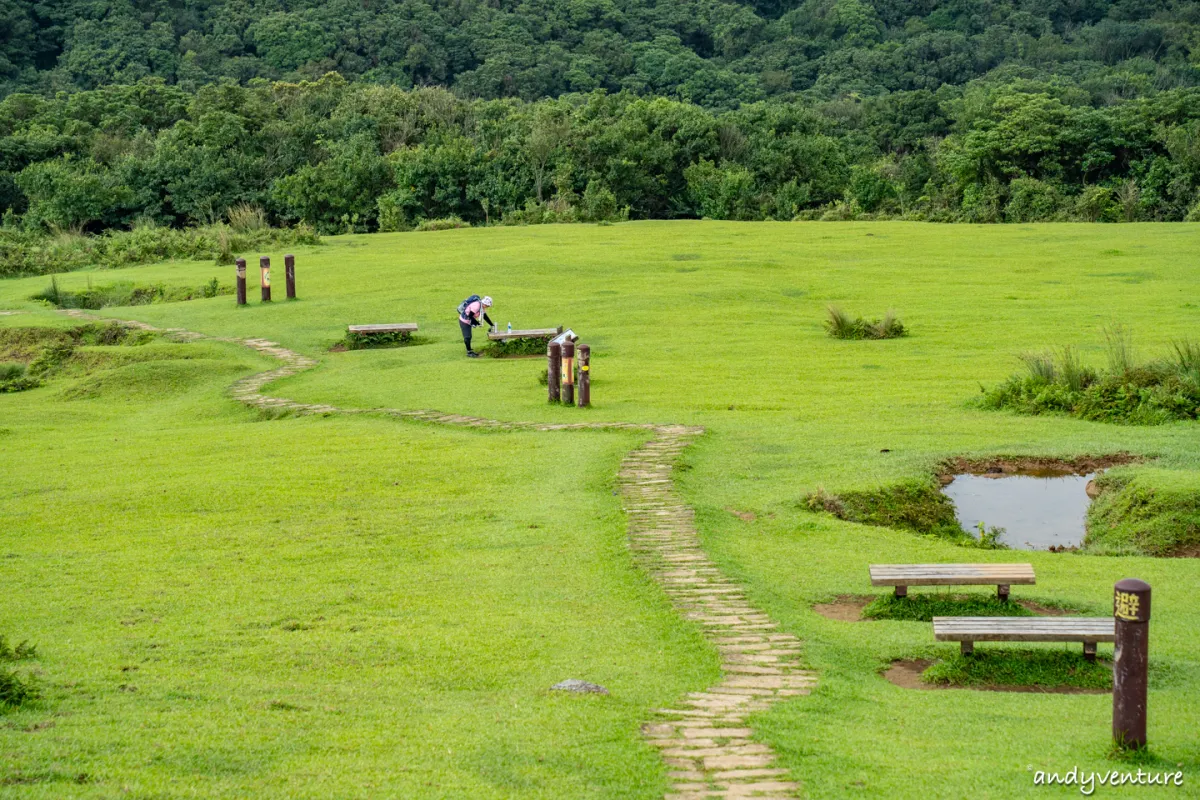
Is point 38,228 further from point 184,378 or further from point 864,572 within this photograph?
point 864,572

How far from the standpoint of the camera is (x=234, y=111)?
72.1 metres

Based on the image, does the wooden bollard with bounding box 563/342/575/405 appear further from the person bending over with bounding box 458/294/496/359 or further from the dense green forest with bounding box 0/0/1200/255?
the dense green forest with bounding box 0/0/1200/255

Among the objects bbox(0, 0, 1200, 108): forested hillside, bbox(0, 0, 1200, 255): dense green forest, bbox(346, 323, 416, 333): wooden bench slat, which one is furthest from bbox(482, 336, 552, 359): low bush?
bbox(0, 0, 1200, 108): forested hillside

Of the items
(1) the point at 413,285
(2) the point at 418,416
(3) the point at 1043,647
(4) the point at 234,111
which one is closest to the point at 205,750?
(3) the point at 1043,647

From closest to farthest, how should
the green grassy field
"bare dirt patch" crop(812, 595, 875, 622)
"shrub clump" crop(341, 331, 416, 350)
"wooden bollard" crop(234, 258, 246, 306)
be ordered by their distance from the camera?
1. the green grassy field
2. "bare dirt patch" crop(812, 595, 875, 622)
3. "shrub clump" crop(341, 331, 416, 350)
4. "wooden bollard" crop(234, 258, 246, 306)

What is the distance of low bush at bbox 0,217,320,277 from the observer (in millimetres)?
48531

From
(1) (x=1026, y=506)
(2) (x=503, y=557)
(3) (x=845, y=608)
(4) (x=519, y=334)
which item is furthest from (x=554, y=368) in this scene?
(3) (x=845, y=608)

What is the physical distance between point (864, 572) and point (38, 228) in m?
55.6

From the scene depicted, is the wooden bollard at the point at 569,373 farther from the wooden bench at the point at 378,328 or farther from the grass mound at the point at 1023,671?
the grass mound at the point at 1023,671

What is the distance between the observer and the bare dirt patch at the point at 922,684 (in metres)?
9.95

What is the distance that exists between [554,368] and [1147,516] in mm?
10645

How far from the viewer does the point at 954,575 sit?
11.7 m

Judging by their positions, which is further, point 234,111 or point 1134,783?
point 234,111

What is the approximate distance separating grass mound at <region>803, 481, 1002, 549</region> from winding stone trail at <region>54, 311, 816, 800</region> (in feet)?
5.75
